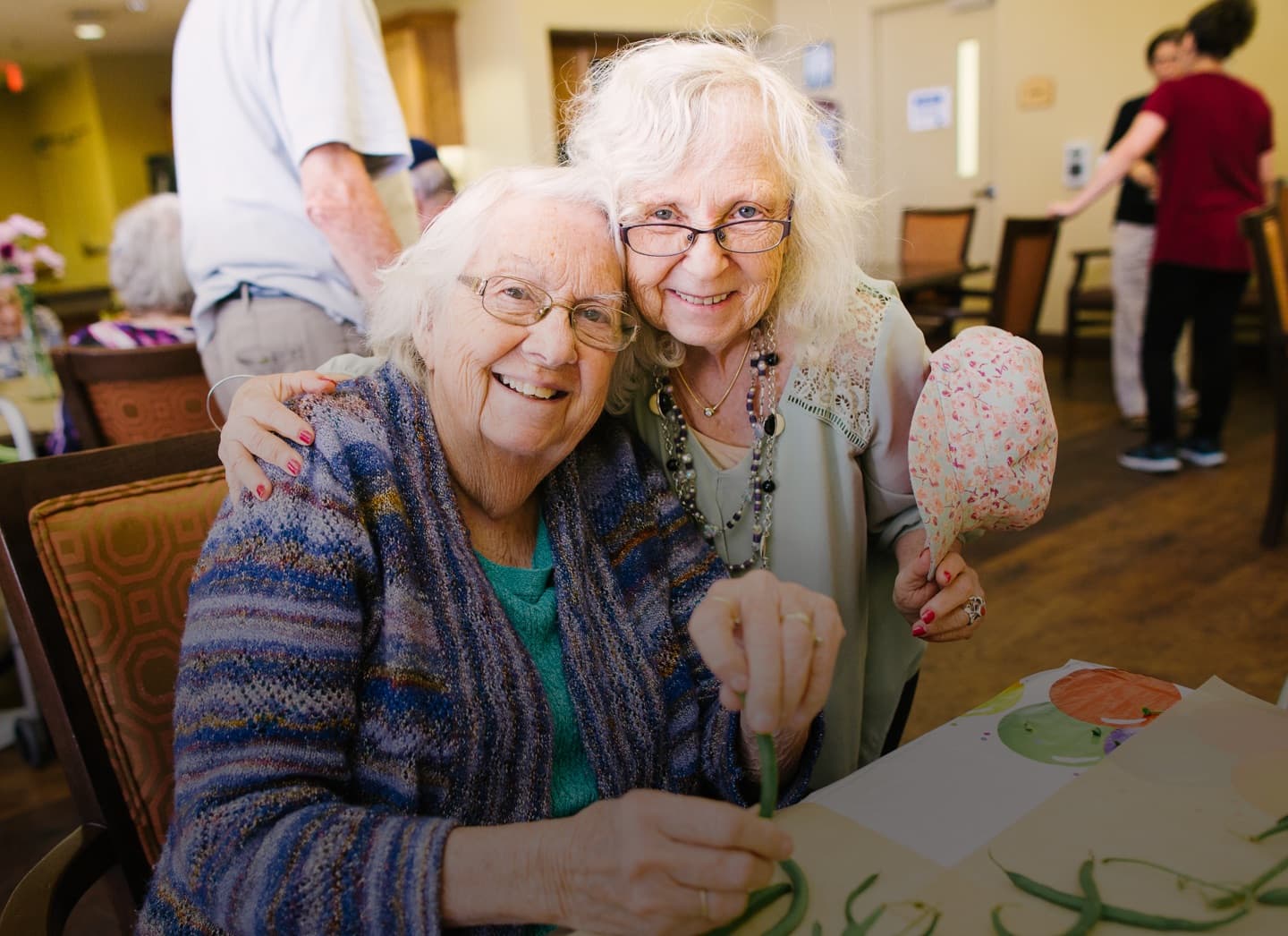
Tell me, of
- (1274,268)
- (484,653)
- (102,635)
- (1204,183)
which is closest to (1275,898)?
(484,653)

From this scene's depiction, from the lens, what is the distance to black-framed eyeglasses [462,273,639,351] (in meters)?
1.02

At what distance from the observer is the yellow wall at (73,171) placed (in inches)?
363

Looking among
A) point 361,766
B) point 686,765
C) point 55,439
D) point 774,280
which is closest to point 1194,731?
point 686,765

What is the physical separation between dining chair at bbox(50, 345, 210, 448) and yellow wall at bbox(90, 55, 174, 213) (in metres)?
8.37

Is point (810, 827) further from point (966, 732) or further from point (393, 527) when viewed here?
point (393, 527)

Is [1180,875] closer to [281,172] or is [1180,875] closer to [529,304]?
[529,304]

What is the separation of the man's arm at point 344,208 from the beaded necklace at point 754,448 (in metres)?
0.66

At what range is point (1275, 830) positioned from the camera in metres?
0.77

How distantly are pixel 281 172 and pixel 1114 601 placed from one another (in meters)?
2.68


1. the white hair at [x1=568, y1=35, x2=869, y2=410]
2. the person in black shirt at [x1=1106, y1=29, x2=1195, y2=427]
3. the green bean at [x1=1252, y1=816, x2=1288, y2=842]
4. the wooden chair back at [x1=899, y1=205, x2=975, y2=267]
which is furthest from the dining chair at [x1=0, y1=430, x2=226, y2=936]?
the wooden chair back at [x1=899, y1=205, x2=975, y2=267]

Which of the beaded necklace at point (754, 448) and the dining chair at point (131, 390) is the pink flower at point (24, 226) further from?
the beaded necklace at point (754, 448)

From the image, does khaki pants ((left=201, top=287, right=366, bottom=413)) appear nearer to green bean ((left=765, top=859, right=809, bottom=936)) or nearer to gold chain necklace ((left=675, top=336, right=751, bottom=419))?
gold chain necklace ((left=675, top=336, right=751, bottom=419))

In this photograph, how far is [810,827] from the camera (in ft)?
2.73

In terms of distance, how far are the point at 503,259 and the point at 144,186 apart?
389 inches
